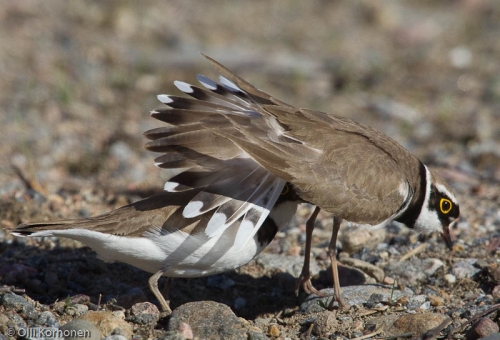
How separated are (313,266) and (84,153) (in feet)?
11.5

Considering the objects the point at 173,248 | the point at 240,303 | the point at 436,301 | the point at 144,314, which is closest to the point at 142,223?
the point at 173,248

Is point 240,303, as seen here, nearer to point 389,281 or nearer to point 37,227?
point 389,281

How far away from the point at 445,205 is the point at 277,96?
16.0 ft

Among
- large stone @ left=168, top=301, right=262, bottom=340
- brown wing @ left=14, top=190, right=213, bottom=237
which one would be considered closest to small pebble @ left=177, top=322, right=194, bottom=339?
Answer: large stone @ left=168, top=301, right=262, bottom=340

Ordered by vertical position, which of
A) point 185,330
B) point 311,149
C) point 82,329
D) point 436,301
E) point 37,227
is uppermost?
point 311,149

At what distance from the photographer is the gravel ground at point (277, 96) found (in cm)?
485

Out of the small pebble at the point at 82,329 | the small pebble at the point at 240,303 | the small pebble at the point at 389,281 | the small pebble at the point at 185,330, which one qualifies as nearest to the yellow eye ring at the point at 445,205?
the small pebble at the point at 389,281

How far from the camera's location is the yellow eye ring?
558 cm

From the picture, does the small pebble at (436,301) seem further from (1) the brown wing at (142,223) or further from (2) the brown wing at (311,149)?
(1) the brown wing at (142,223)

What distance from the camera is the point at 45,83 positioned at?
384 inches

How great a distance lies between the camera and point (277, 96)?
10.1m

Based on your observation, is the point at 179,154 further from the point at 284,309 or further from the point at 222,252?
the point at 284,309

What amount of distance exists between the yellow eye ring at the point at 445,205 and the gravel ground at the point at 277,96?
1.55ft

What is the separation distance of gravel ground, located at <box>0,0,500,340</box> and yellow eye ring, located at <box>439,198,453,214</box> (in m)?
0.47
